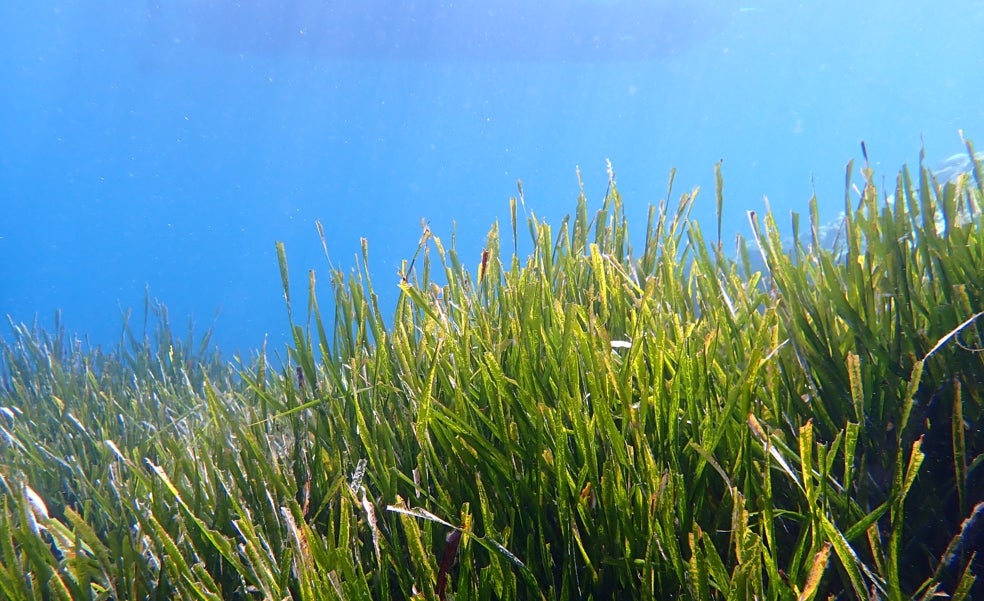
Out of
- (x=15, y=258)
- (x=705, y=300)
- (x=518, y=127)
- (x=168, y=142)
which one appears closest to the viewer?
(x=705, y=300)

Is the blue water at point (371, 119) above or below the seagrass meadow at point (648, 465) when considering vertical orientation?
above

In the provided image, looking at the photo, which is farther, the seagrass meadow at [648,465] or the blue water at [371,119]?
the blue water at [371,119]

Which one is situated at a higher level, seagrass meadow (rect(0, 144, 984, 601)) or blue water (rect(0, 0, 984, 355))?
blue water (rect(0, 0, 984, 355))

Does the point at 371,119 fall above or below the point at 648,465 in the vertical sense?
above

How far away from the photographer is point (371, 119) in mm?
84625

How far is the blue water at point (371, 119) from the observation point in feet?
156

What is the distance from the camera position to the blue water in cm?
4750

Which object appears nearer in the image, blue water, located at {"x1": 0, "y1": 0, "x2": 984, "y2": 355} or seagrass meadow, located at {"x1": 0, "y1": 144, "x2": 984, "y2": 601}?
seagrass meadow, located at {"x1": 0, "y1": 144, "x2": 984, "y2": 601}

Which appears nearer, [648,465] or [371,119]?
[648,465]

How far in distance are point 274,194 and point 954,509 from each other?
11292 cm

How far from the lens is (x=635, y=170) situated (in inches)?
4742

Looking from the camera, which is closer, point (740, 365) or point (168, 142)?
point (740, 365)

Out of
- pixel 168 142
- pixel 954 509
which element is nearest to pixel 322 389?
pixel 954 509

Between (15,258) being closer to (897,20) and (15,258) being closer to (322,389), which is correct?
(322,389)
